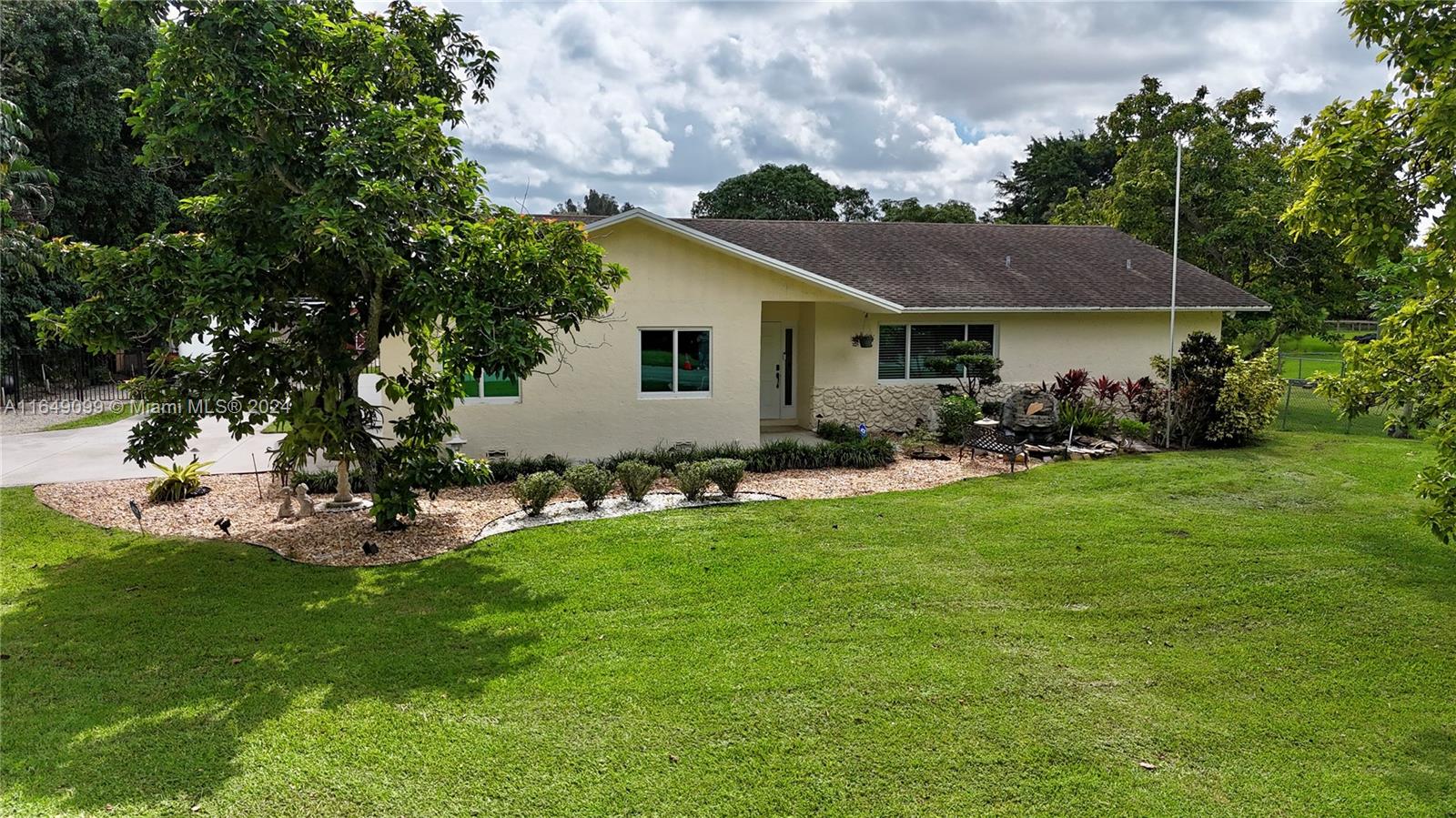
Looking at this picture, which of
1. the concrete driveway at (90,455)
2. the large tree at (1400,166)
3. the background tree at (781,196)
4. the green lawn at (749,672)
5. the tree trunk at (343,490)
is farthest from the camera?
the background tree at (781,196)

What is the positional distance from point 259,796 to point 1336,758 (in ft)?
20.8

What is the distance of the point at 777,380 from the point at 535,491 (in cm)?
878

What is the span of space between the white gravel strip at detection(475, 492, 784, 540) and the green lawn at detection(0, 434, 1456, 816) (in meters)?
0.55

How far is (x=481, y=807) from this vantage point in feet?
14.7

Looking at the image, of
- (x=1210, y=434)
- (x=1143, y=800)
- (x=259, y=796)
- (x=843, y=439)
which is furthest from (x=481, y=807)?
(x=1210, y=434)

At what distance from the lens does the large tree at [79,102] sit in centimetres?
2248

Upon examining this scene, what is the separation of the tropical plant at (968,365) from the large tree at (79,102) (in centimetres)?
2083

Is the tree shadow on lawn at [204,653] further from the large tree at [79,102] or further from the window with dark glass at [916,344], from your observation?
the large tree at [79,102]

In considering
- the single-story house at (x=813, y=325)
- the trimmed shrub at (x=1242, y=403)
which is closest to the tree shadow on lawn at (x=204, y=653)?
the single-story house at (x=813, y=325)

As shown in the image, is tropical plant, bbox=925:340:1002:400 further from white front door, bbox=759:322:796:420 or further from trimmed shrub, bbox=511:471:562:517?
trimmed shrub, bbox=511:471:562:517

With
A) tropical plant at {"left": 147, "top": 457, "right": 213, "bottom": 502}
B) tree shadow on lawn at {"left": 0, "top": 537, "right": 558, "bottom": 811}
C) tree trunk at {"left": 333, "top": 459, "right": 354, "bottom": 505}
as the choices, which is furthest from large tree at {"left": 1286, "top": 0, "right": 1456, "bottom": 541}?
tropical plant at {"left": 147, "top": 457, "right": 213, "bottom": 502}

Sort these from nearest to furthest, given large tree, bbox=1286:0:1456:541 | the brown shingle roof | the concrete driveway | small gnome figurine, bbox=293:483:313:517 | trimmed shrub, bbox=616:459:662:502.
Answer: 1. large tree, bbox=1286:0:1456:541
2. small gnome figurine, bbox=293:483:313:517
3. trimmed shrub, bbox=616:459:662:502
4. the concrete driveway
5. the brown shingle roof

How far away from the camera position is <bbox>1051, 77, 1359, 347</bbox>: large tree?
76.0 ft

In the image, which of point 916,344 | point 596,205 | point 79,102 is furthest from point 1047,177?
point 79,102
